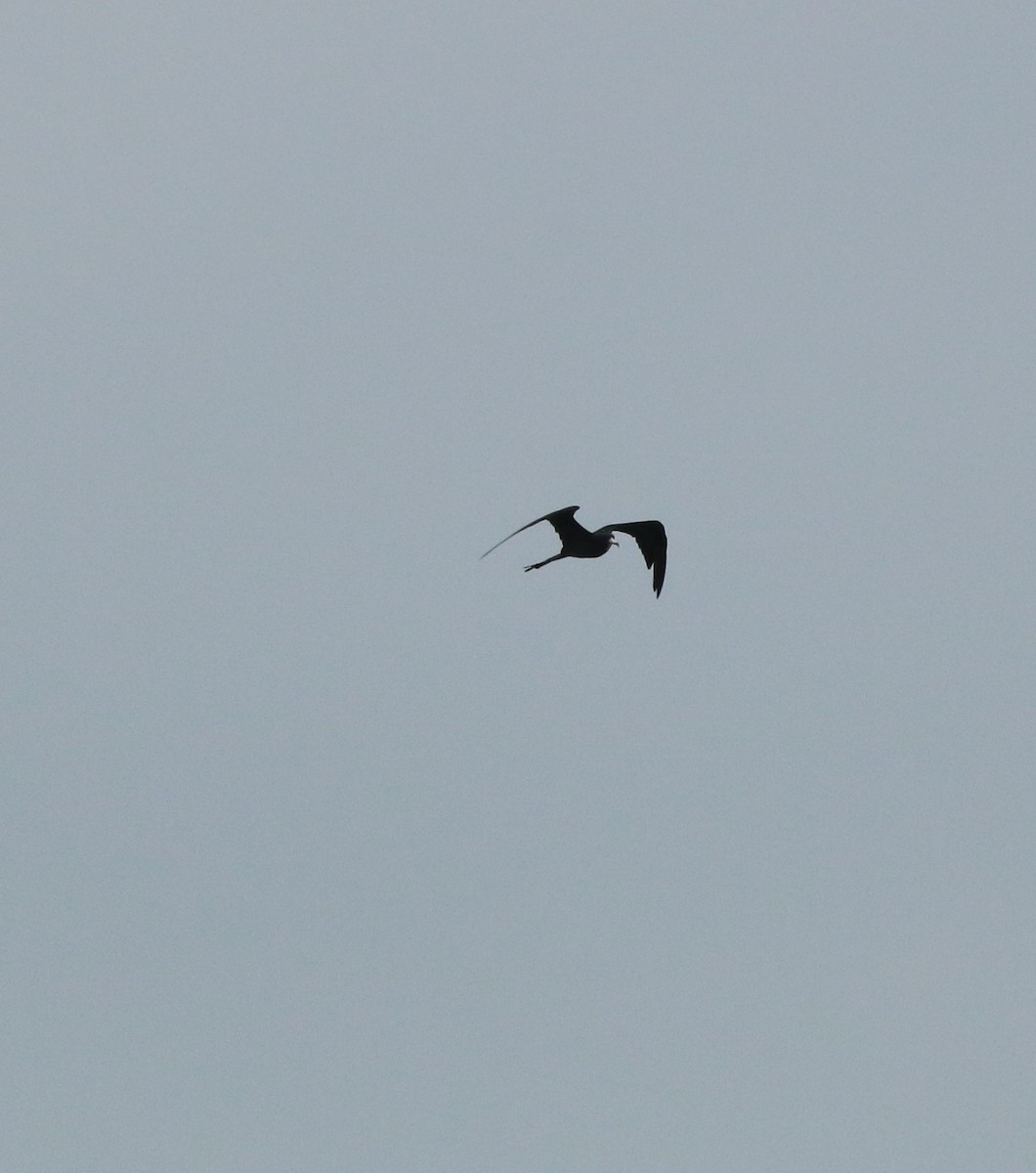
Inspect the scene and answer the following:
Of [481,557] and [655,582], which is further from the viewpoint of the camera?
[655,582]

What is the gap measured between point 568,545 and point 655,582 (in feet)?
6.70

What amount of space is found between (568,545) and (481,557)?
9741 mm

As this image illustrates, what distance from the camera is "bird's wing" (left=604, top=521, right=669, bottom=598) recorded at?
38969 mm

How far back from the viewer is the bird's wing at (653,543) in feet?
128

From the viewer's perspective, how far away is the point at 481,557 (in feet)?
95.2

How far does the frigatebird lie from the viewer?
38219 mm

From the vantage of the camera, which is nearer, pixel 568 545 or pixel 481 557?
pixel 481 557

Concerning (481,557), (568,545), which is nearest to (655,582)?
(568,545)

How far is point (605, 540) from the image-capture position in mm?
38750

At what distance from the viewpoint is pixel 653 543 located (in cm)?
3934

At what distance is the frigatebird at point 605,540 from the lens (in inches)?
1505

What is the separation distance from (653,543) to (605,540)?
1161 mm

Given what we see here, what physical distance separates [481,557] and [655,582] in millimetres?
10828

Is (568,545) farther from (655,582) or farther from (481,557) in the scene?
(481,557)
